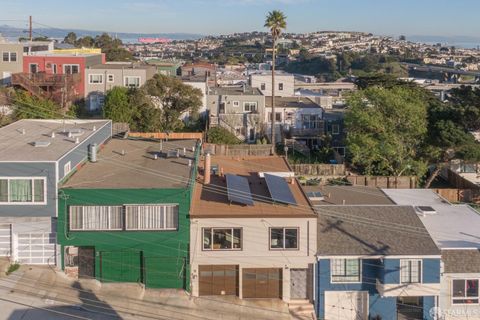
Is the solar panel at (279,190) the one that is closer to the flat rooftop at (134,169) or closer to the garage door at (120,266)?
the flat rooftop at (134,169)

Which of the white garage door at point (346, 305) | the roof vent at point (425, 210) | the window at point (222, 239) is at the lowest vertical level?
the white garage door at point (346, 305)

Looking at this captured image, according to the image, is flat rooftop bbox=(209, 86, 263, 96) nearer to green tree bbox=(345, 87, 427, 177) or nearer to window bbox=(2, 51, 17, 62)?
green tree bbox=(345, 87, 427, 177)

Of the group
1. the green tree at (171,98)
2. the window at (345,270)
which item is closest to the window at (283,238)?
the window at (345,270)

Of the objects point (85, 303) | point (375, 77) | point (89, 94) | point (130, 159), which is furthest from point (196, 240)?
point (375, 77)

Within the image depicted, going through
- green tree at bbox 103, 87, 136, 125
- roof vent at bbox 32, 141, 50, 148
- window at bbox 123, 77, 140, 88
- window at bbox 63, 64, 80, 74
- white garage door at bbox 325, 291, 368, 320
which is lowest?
white garage door at bbox 325, 291, 368, 320

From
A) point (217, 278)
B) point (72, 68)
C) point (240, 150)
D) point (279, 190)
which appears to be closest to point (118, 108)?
point (72, 68)

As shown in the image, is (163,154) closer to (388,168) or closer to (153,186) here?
(153,186)

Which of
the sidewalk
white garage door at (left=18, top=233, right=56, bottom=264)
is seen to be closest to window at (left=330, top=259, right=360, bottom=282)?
the sidewalk
